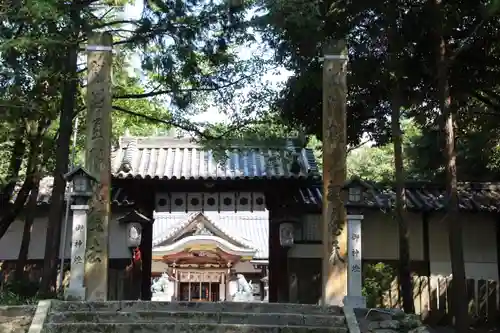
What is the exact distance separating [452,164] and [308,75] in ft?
13.4

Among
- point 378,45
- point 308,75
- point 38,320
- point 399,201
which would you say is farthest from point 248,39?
point 38,320

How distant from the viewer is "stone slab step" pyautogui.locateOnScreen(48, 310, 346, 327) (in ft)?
30.4

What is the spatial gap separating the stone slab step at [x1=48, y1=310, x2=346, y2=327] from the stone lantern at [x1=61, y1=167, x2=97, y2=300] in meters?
1.32

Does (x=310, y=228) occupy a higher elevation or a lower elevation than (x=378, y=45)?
lower

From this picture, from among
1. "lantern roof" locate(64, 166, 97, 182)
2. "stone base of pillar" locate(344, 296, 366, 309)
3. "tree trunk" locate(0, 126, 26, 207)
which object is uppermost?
"tree trunk" locate(0, 126, 26, 207)

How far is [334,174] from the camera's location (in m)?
11.4

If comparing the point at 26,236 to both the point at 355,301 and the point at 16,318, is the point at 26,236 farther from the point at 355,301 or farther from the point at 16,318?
the point at 355,301

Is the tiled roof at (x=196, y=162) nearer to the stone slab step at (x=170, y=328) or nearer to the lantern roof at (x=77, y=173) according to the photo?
the lantern roof at (x=77, y=173)

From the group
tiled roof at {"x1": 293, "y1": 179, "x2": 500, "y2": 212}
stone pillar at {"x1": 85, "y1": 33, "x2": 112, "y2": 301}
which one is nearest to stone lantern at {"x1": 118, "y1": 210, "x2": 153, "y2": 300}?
stone pillar at {"x1": 85, "y1": 33, "x2": 112, "y2": 301}

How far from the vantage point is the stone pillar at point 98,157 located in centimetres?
1113

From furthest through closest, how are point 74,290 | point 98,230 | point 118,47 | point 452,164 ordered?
1. point 118,47
2. point 98,230
3. point 74,290
4. point 452,164

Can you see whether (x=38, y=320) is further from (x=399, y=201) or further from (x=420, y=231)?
(x=420, y=231)

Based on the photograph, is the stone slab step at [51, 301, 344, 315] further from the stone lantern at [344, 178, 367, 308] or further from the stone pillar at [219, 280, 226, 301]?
the stone pillar at [219, 280, 226, 301]

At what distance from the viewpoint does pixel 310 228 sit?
15664 mm
